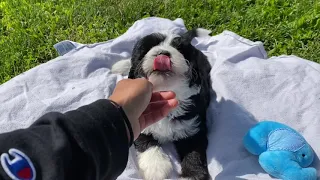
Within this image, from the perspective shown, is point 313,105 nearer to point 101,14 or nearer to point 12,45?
point 101,14

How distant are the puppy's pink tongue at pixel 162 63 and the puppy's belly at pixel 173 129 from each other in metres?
0.47

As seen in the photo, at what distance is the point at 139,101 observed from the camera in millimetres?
1813

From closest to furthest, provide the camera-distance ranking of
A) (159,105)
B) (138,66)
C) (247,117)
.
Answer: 1. (159,105)
2. (138,66)
3. (247,117)

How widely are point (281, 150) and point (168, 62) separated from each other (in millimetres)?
853

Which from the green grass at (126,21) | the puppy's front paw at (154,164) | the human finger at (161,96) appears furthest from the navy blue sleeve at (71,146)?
the green grass at (126,21)

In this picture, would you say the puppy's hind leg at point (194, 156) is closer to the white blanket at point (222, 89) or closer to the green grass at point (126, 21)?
the white blanket at point (222, 89)

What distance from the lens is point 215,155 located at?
260cm

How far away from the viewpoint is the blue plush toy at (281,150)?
2314 mm

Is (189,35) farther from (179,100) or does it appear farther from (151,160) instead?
(151,160)

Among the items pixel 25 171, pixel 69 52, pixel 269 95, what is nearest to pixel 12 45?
pixel 69 52

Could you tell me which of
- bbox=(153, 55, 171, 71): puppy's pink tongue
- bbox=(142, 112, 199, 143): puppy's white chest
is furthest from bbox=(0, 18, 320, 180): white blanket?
bbox=(153, 55, 171, 71): puppy's pink tongue

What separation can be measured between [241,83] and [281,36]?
0.76m

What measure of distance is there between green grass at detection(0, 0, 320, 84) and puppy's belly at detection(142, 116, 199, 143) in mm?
1242

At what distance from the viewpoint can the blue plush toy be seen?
2314 mm
